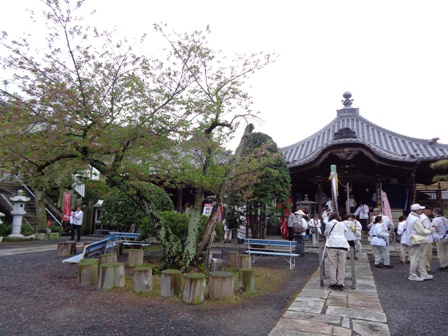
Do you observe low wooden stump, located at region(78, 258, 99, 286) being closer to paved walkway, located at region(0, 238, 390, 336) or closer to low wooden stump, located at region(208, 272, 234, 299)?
low wooden stump, located at region(208, 272, 234, 299)

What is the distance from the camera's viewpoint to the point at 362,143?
13.0 m

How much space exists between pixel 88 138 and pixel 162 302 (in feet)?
10.8

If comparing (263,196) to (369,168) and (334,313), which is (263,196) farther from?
(369,168)

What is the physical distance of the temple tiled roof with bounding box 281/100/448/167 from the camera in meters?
13.3

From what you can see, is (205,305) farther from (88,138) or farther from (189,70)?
(189,70)

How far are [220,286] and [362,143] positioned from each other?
1034 cm

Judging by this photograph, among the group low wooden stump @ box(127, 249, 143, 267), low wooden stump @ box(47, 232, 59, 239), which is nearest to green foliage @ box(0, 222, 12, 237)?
low wooden stump @ box(47, 232, 59, 239)

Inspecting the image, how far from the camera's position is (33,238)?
1487cm

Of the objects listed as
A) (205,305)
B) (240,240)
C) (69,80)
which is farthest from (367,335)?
(240,240)

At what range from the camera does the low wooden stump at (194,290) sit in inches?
196

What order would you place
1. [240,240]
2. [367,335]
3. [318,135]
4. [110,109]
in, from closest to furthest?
[367,335] < [110,109] < [240,240] < [318,135]

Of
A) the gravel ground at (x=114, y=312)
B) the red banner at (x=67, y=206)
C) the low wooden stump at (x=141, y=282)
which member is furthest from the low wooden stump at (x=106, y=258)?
the red banner at (x=67, y=206)

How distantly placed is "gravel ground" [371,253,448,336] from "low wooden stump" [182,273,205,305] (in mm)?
2830

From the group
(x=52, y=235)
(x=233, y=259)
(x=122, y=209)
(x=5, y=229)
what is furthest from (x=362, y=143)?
(x=5, y=229)
